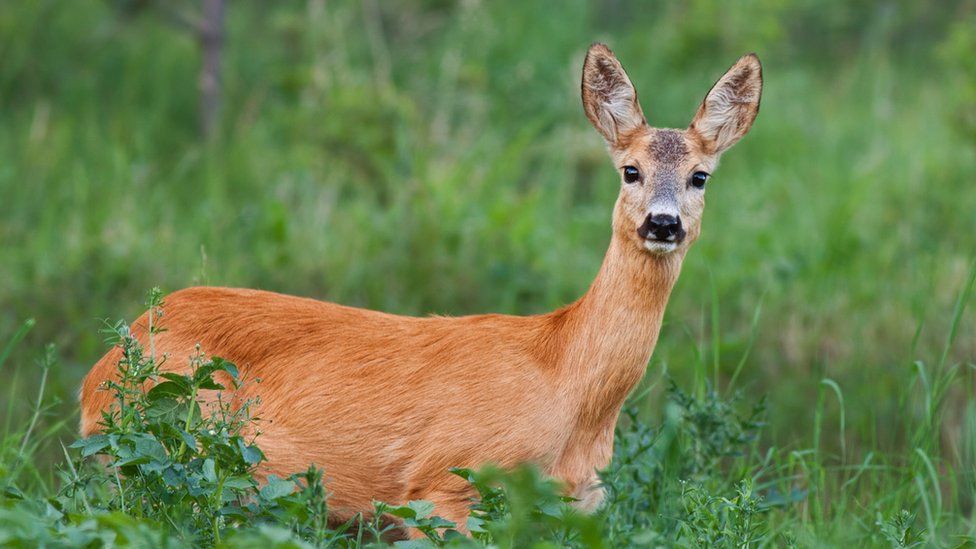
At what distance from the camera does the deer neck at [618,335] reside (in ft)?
13.7

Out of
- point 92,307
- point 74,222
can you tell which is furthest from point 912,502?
point 74,222

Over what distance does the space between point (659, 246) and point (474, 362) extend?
0.70 meters

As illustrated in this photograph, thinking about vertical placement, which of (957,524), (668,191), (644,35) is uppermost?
(644,35)

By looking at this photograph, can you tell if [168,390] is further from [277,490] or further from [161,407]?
[277,490]

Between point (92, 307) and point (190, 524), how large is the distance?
3.38 meters

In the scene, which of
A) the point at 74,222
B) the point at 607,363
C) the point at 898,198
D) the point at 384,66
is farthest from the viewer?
the point at 384,66

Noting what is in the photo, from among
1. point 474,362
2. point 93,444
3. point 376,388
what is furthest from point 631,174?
point 93,444

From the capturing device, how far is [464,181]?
8125 mm

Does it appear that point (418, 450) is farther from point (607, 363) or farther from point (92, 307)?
point (92, 307)

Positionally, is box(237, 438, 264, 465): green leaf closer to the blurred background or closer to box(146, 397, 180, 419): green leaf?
box(146, 397, 180, 419): green leaf

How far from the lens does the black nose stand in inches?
162

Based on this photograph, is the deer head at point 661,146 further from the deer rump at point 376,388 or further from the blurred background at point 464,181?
the blurred background at point 464,181

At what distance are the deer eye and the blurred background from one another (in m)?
0.85

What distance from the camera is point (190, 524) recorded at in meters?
3.64
